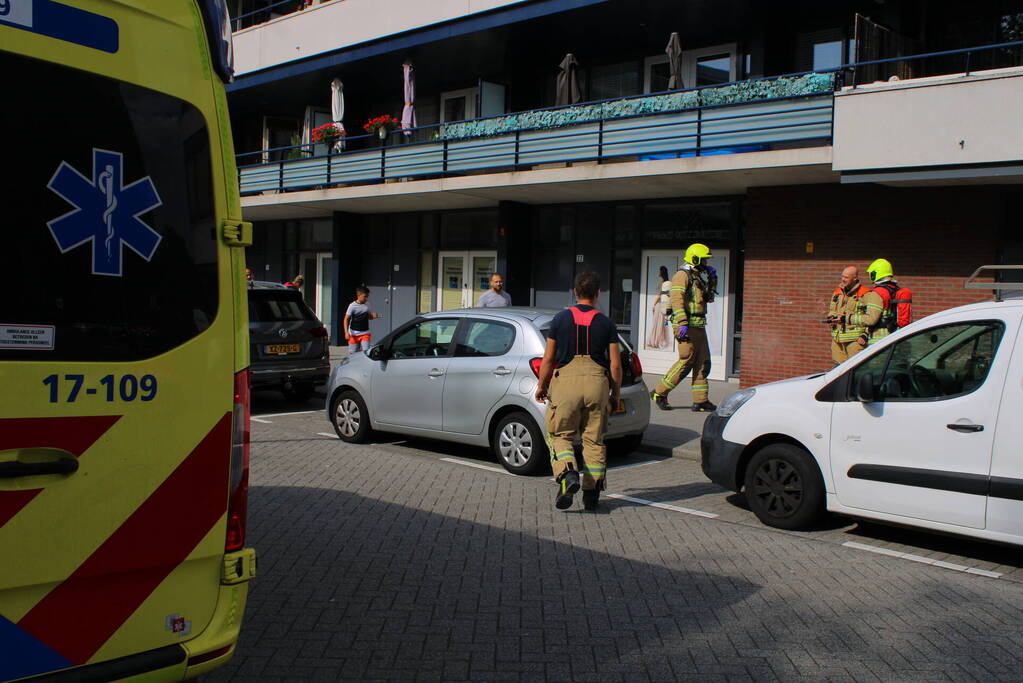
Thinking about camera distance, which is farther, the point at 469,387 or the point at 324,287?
the point at 324,287

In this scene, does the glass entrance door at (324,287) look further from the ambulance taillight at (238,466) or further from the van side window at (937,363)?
the ambulance taillight at (238,466)

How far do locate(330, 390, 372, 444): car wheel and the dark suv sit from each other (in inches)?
88.4

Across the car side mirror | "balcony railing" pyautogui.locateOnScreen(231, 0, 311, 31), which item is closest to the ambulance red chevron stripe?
the car side mirror

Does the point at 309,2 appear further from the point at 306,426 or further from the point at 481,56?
the point at 306,426

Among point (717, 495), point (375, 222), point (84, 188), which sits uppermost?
point (375, 222)

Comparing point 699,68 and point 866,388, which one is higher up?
point 699,68

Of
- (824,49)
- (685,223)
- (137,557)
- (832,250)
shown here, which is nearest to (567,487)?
(137,557)

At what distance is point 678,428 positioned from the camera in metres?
10.8

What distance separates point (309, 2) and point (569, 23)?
9.93 meters

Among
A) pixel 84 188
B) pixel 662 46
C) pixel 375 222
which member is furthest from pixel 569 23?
pixel 84 188

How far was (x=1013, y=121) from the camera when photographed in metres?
10.8

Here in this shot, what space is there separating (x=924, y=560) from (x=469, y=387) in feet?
14.4

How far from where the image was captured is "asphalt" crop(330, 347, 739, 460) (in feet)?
31.3

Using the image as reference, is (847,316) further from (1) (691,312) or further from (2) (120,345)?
(2) (120,345)
